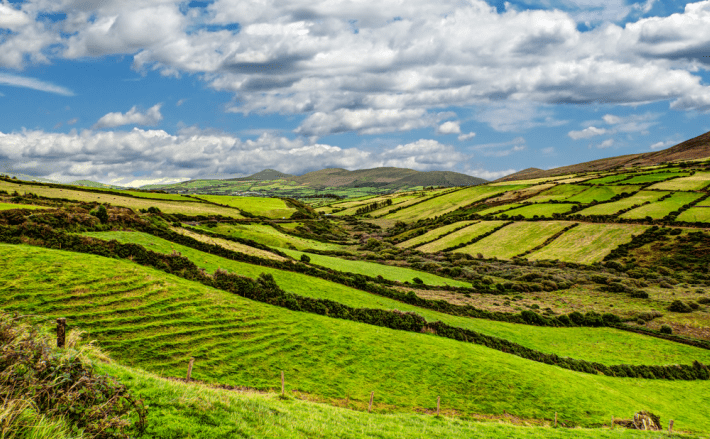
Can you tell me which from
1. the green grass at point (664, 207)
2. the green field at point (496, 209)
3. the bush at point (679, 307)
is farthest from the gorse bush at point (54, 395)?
the green field at point (496, 209)

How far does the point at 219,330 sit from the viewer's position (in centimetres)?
2164

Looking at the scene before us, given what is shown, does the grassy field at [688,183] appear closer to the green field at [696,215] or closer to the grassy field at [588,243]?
the green field at [696,215]

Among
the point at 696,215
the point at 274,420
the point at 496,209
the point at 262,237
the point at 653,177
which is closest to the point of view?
the point at 274,420

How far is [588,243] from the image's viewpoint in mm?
91812

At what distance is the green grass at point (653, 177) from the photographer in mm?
135000

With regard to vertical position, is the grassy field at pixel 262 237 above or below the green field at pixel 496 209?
below

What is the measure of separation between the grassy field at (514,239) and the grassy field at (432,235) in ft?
44.7

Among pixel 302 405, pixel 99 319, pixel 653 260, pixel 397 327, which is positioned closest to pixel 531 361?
pixel 397 327

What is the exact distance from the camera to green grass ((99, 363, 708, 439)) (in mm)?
10109

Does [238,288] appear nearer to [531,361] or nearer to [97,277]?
[97,277]

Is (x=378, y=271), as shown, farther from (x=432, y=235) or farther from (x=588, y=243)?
(x=588, y=243)

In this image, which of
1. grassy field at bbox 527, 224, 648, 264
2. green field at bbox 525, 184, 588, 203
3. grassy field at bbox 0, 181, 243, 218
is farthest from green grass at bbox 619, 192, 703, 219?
grassy field at bbox 0, 181, 243, 218

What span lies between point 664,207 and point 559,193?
40.6 meters

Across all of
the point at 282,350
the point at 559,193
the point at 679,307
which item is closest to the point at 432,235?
the point at 559,193
